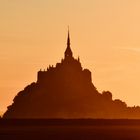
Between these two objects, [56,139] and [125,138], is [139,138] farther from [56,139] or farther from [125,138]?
[56,139]

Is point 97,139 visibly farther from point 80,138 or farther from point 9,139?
point 9,139

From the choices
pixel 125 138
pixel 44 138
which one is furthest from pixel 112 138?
pixel 44 138

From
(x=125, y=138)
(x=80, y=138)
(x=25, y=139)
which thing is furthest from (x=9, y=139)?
(x=125, y=138)

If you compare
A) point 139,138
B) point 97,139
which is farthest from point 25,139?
point 139,138

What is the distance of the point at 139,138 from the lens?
291 feet

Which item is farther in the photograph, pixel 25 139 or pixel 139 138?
pixel 139 138

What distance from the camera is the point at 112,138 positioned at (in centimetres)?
8600

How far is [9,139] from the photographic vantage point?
82875 millimetres

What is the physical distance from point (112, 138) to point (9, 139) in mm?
12463

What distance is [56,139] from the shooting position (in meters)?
83.6

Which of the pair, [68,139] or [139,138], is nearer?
[68,139]

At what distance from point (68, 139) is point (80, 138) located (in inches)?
111

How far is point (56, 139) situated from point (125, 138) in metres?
9.06

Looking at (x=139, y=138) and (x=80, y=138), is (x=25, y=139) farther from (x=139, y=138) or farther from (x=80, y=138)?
Answer: (x=139, y=138)
